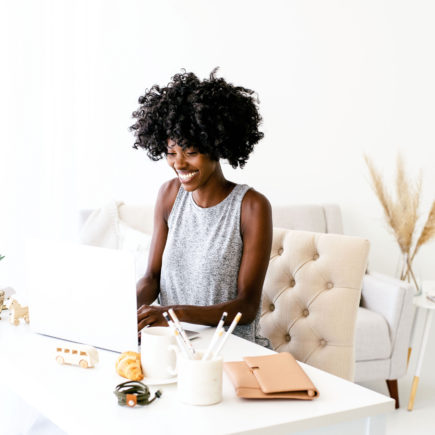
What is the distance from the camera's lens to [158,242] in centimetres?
177

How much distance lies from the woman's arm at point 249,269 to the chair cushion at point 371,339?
121 centimetres

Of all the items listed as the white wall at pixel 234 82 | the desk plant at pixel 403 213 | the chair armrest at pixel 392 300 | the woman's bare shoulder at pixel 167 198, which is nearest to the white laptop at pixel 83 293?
the woman's bare shoulder at pixel 167 198

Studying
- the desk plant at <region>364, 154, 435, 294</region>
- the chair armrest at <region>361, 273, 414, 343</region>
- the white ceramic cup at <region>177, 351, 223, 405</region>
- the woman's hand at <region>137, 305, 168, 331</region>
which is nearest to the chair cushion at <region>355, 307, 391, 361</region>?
the chair armrest at <region>361, 273, 414, 343</region>

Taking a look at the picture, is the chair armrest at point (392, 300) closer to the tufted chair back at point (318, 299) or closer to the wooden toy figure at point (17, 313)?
the tufted chair back at point (318, 299)

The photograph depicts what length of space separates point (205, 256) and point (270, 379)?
63cm

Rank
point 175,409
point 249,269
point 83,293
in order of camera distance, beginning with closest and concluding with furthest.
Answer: point 175,409
point 83,293
point 249,269

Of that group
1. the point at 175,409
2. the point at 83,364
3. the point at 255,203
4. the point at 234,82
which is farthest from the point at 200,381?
the point at 234,82

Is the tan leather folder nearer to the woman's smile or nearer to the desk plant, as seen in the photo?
the woman's smile

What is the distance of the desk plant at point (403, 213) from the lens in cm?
321

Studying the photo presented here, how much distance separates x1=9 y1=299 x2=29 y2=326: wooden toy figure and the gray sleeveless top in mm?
397

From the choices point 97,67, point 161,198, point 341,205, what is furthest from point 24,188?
point 341,205

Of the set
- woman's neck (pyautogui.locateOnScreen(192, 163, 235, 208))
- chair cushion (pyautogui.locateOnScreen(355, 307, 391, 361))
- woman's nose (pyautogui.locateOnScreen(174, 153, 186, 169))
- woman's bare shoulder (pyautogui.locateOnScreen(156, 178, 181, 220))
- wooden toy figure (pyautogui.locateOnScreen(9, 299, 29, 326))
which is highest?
woman's nose (pyautogui.locateOnScreen(174, 153, 186, 169))

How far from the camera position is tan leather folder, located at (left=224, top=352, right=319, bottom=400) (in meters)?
0.98

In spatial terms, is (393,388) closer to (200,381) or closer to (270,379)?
(270,379)
